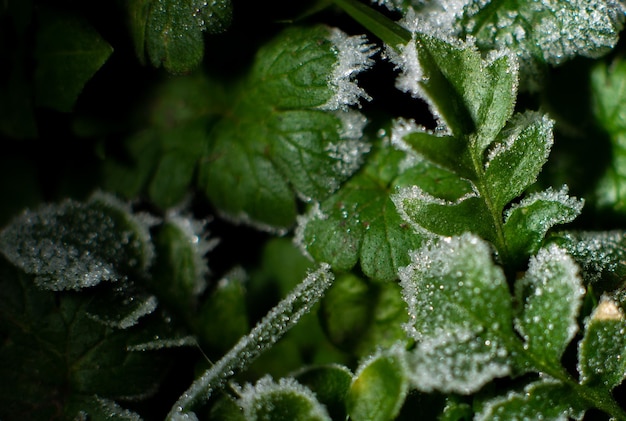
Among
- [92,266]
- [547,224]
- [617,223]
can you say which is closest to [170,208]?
[92,266]

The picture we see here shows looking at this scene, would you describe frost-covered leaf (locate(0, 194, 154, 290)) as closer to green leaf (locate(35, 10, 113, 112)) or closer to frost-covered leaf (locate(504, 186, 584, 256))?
green leaf (locate(35, 10, 113, 112))

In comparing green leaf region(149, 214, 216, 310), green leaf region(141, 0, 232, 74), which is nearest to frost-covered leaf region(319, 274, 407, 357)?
green leaf region(149, 214, 216, 310)

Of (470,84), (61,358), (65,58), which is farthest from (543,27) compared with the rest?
(61,358)

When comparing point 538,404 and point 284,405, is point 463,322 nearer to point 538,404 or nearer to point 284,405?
point 538,404

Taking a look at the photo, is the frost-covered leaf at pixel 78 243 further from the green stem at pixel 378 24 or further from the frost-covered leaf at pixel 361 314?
the green stem at pixel 378 24

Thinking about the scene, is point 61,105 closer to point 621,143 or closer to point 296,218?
point 296,218
